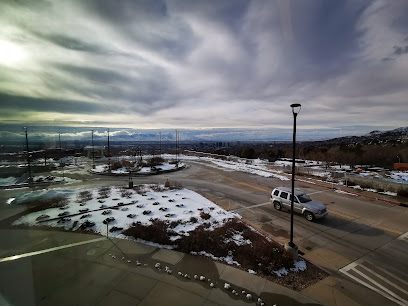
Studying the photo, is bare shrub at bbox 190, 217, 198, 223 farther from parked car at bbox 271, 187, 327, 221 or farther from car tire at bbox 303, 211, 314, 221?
car tire at bbox 303, 211, 314, 221

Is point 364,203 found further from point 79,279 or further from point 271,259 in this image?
point 79,279

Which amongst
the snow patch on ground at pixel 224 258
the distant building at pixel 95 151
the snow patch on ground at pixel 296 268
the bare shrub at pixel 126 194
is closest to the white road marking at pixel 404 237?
the snow patch on ground at pixel 296 268

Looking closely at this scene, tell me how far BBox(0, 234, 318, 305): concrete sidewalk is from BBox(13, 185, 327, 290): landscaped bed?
0.74 metres

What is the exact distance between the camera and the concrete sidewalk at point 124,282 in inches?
189

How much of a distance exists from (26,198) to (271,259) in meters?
16.5

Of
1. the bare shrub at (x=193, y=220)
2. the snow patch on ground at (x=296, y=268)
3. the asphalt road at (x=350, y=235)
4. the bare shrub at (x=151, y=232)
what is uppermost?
the bare shrub at (x=151, y=232)

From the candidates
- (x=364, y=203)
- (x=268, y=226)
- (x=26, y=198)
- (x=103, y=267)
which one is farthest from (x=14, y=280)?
(x=364, y=203)

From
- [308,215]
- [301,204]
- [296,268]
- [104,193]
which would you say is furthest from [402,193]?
[104,193]

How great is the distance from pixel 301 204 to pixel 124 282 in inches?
380

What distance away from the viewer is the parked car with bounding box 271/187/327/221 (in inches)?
413

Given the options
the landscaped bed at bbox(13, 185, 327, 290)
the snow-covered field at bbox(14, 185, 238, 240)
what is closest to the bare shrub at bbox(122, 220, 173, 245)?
the landscaped bed at bbox(13, 185, 327, 290)

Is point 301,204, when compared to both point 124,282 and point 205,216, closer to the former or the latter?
point 205,216

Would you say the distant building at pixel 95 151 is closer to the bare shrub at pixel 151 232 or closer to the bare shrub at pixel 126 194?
the bare shrub at pixel 126 194

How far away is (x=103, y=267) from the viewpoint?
6.12 metres
